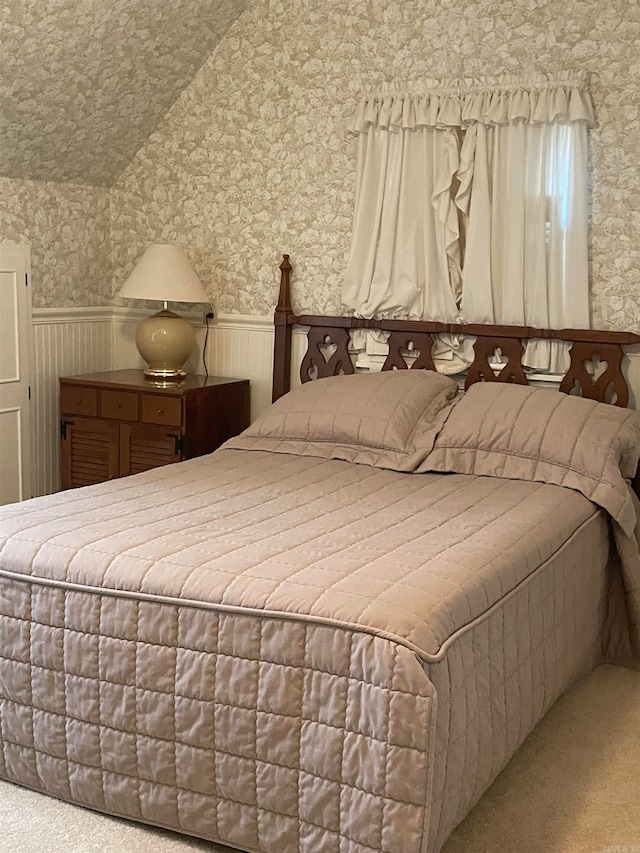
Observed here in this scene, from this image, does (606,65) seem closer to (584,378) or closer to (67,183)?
(584,378)

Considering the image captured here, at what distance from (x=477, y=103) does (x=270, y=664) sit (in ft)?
8.33

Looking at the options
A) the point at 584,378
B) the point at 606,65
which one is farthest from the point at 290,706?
the point at 606,65

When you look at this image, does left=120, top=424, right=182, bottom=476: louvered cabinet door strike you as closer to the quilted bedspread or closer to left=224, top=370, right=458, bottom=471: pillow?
left=224, top=370, right=458, bottom=471: pillow

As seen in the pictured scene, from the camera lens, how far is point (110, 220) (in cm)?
466

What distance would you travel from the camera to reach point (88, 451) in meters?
4.20

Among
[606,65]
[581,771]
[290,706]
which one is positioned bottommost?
[581,771]

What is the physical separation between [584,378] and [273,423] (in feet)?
3.80

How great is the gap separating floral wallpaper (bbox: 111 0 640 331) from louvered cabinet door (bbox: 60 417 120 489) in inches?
31.1

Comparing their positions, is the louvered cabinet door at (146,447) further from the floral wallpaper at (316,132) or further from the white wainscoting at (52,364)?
the floral wallpaper at (316,132)

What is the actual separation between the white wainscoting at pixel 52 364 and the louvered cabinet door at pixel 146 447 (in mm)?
482

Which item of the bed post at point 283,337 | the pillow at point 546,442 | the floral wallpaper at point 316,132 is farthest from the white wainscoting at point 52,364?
the pillow at point 546,442

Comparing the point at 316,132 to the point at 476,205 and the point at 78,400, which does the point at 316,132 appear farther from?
the point at 78,400

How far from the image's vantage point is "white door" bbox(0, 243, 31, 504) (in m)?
4.08

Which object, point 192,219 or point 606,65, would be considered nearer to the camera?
point 606,65
